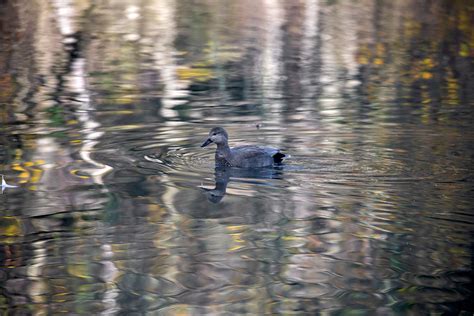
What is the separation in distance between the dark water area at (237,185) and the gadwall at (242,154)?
0.15m

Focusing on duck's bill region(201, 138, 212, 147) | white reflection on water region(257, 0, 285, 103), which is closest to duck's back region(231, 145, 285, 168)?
duck's bill region(201, 138, 212, 147)

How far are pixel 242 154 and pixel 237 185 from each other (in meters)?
0.93

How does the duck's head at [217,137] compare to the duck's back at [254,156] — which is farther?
the duck's head at [217,137]

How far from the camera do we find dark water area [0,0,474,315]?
838cm

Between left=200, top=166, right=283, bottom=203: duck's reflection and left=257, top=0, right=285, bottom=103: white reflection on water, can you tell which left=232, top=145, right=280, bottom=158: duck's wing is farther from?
left=257, top=0, right=285, bottom=103: white reflection on water

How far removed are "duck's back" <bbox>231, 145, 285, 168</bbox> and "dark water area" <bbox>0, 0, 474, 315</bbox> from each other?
134 millimetres

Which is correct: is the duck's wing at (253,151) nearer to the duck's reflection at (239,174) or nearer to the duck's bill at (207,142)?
the duck's reflection at (239,174)

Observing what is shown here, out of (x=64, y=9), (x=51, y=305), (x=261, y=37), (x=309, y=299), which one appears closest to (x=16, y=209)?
(x=51, y=305)

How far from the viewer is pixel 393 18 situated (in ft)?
102

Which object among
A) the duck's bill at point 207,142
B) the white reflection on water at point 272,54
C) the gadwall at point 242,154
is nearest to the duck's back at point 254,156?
the gadwall at point 242,154

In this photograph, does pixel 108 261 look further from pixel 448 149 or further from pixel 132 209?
pixel 448 149

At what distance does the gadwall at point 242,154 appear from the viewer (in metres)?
12.4

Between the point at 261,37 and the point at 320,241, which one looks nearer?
the point at 320,241

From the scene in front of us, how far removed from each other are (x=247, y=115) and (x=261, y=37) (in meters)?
11.7
